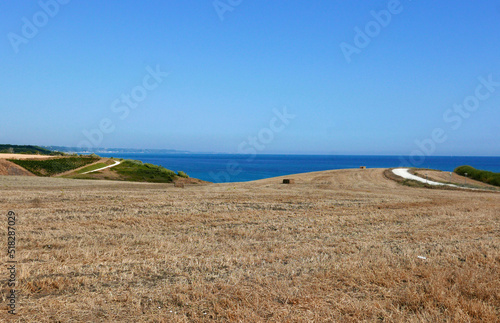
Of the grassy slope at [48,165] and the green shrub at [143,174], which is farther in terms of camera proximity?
the green shrub at [143,174]

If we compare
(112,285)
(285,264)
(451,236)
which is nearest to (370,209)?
(451,236)

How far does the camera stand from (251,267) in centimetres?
873

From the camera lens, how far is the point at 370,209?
66.1ft

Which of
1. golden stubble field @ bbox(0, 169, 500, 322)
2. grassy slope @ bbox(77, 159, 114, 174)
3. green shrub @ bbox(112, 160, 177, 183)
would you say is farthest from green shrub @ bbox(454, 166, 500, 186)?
grassy slope @ bbox(77, 159, 114, 174)

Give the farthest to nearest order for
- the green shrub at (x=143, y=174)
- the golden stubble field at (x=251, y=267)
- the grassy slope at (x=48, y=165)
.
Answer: the green shrub at (x=143, y=174)
the grassy slope at (x=48, y=165)
the golden stubble field at (x=251, y=267)

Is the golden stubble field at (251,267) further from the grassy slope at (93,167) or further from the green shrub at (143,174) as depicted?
the grassy slope at (93,167)

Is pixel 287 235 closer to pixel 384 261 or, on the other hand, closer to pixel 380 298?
pixel 384 261

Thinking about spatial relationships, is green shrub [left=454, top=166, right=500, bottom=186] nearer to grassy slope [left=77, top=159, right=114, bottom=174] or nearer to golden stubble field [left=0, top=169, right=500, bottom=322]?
golden stubble field [left=0, top=169, right=500, bottom=322]

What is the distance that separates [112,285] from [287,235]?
24.4 feet

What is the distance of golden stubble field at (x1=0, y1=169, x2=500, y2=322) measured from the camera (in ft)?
19.8

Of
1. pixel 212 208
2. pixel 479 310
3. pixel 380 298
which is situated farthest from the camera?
pixel 212 208

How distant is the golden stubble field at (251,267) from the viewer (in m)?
6.04

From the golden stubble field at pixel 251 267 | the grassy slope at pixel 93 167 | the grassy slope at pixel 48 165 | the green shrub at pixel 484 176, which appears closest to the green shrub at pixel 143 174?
the grassy slope at pixel 93 167

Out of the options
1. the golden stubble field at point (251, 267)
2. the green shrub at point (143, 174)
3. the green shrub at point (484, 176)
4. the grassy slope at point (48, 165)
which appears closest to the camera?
the golden stubble field at point (251, 267)
